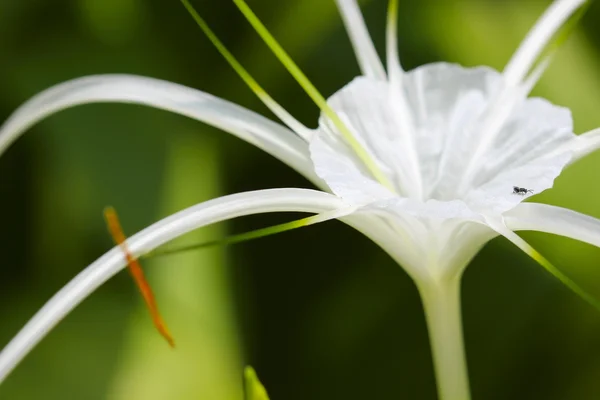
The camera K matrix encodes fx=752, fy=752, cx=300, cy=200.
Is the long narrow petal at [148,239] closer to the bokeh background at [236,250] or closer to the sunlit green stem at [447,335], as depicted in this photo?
the sunlit green stem at [447,335]

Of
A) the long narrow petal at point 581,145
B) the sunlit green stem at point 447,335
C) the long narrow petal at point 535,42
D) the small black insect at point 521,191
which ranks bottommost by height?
the sunlit green stem at point 447,335

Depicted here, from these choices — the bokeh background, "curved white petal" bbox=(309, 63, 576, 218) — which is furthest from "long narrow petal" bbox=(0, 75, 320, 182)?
the bokeh background

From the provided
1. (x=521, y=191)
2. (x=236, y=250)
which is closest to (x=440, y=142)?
(x=521, y=191)

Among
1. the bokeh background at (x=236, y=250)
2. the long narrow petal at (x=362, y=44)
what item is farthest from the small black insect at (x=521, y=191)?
the bokeh background at (x=236, y=250)

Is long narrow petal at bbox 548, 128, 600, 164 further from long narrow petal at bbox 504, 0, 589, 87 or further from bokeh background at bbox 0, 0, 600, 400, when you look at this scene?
bokeh background at bbox 0, 0, 600, 400

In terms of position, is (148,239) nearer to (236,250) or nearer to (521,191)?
(521,191)

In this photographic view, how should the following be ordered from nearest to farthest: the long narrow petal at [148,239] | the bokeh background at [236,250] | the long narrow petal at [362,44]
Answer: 1. the long narrow petal at [148,239]
2. the long narrow petal at [362,44]
3. the bokeh background at [236,250]
